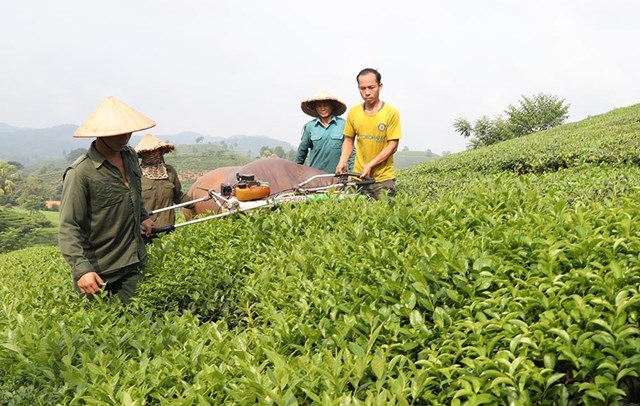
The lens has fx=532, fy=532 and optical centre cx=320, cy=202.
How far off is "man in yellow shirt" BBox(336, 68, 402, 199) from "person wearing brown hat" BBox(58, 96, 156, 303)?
223 centimetres

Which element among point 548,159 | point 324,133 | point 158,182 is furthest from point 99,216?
point 548,159

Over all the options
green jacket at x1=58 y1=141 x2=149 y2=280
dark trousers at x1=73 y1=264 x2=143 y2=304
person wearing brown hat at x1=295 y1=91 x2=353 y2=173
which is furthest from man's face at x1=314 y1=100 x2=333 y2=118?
dark trousers at x1=73 y1=264 x2=143 y2=304

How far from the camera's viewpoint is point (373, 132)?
18.0 ft

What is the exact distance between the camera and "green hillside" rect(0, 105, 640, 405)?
1792 mm

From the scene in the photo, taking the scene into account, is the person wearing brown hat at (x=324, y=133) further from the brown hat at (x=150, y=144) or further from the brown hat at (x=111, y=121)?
the brown hat at (x=111, y=121)

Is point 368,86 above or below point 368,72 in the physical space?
below

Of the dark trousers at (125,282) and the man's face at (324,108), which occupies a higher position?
the man's face at (324,108)

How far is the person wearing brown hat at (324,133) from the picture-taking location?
665cm

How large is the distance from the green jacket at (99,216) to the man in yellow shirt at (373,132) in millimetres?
2201

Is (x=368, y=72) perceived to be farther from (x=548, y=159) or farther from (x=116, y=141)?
(x=548, y=159)

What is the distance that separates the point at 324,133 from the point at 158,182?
2.12 metres

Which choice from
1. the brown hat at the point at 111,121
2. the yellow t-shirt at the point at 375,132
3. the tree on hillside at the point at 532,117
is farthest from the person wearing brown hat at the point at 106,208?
the tree on hillside at the point at 532,117

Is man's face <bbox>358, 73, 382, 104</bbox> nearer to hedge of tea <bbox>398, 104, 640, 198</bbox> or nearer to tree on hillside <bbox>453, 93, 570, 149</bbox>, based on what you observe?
hedge of tea <bbox>398, 104, 640, 198</bbox>

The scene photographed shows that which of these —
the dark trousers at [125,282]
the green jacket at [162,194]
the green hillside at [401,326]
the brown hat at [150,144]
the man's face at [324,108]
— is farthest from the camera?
the man's face at [324,108]
